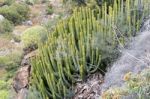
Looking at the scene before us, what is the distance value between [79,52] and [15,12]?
22.0 ft

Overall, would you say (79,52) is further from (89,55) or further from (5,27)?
(5,27)

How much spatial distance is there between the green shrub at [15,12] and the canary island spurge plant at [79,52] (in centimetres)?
605

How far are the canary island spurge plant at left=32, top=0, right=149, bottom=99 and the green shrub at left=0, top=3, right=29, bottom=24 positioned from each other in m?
6.05

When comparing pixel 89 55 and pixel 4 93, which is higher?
pixel 89 55

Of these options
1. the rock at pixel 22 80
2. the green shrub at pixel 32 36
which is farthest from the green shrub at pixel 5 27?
the rock at pixel 22 80

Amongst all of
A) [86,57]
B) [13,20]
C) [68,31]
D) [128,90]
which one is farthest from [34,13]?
[128,90]

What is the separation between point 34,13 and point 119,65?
7.78 meters

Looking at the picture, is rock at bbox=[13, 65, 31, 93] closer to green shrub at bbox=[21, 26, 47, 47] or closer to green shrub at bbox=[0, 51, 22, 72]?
green shrub at bbox=[21, 26, 47, 47]

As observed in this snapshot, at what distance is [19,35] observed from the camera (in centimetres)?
1076

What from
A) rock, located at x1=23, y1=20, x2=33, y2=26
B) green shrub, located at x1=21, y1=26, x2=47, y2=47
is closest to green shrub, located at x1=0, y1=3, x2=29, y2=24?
rock, located at x1=23, y1=20, x2=33, y2=26

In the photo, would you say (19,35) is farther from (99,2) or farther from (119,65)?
(119,65)

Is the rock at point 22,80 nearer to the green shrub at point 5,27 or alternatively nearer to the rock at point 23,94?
the rock at point 23,94

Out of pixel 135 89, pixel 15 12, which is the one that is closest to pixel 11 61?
pixel 15 12

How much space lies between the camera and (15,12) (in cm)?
1188
